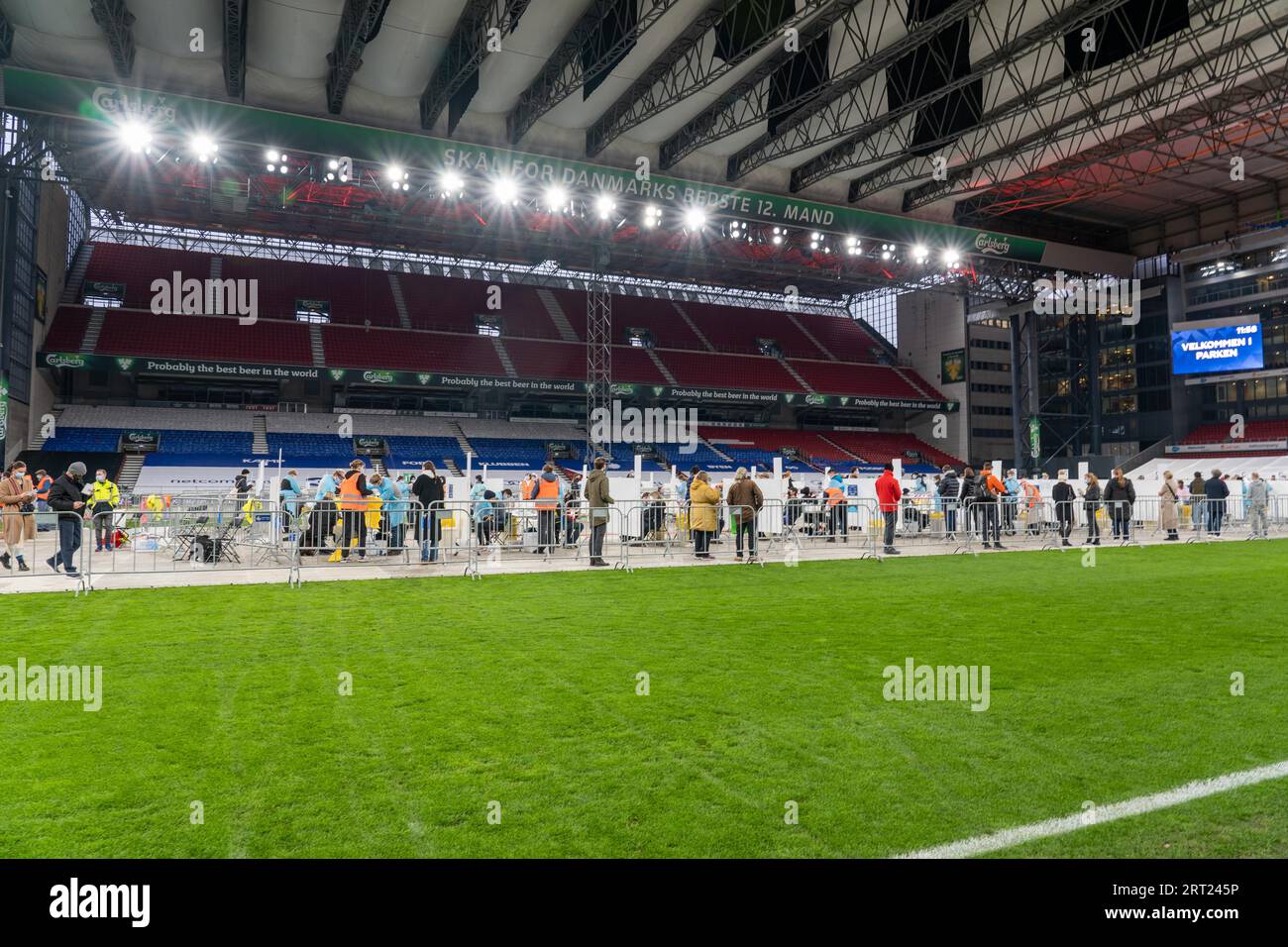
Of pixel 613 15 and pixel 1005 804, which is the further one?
pixel 613 15

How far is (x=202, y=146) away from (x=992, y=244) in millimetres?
28791

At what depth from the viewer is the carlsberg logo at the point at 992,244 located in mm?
33125

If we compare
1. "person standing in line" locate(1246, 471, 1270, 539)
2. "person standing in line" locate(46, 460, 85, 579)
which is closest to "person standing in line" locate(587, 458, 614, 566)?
"person standing in line" locate(46, 460, 85, 579)

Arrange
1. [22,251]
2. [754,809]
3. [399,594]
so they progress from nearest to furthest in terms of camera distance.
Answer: [754,809] → [399,594] → [22,251]

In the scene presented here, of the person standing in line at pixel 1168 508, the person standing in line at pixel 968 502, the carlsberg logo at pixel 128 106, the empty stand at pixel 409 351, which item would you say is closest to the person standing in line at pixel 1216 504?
the person standing in line at pixel 1168 508

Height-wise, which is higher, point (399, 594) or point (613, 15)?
point (613, 15)

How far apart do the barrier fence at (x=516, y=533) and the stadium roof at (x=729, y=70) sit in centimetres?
1108

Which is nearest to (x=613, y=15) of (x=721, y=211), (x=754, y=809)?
(x=721, y=211)

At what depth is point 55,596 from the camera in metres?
10.0

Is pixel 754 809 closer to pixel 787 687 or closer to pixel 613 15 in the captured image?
pixel 787 687

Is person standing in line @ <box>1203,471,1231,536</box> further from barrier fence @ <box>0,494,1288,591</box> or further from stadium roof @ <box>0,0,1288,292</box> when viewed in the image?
stadium roof @ <box>0,0,1288,292</box>

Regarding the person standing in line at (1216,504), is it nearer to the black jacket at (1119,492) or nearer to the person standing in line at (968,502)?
the black jacket at (1119,492)

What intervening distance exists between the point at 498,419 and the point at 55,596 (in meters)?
32.2

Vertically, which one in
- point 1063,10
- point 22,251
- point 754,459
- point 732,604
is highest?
point 1063,10
